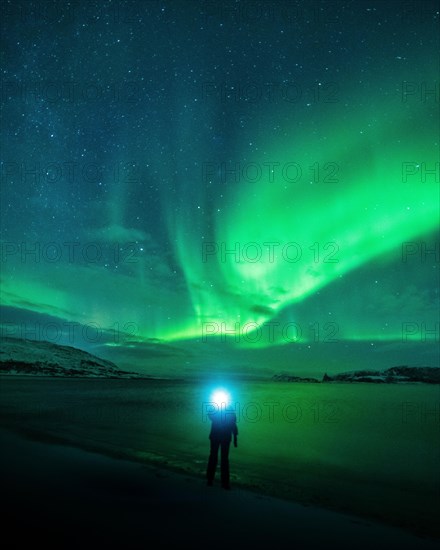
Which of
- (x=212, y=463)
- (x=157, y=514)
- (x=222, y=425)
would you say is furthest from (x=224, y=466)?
(x=157, y=514)

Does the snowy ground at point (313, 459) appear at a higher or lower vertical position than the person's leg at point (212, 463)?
lower

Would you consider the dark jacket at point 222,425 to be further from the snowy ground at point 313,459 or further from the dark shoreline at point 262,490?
the snowy ground at point 313,459

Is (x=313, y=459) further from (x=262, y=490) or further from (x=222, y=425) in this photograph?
(x=222, y=425)

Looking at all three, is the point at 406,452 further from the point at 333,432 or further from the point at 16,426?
the point at 16,426

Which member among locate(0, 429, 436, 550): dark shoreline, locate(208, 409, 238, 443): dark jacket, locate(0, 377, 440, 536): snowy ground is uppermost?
locate(208, 409, 238, 443): dark jacket

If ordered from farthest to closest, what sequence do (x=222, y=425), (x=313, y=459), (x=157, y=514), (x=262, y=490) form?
(x=313, y=459) < (x=262, y=490) < (x=222, y=425) < (x=157, y=514)

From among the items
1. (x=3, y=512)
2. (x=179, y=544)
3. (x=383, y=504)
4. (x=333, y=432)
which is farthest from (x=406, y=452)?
(x=3, y=512)

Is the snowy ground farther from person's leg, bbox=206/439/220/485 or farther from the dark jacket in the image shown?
the dark jacket

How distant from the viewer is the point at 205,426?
33.0 meters

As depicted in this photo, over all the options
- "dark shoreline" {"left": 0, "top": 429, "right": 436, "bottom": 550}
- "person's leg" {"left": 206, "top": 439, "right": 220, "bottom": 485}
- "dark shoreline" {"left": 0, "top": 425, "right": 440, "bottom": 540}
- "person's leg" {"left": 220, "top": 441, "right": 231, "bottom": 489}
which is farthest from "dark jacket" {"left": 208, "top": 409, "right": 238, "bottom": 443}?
"dark shoreline" {"left": 0, "top": 425, "right": 440, "bottom": 540}

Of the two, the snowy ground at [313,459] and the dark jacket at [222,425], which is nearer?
the dark jacket at [222,425]

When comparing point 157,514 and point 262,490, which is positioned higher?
point 157,514

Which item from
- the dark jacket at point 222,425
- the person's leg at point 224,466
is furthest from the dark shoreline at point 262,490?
the dark jacket at point 222,425

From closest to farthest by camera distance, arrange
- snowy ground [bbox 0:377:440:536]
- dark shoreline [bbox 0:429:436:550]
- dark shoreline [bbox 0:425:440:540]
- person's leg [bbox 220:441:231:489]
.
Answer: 1. dark shoreline [bbox 0:429:436:550]
2. dark shoreline [bbox 0:425:440:540]
3. person's leg [bbox 220:441:231:489]
4. snowy ground [bbox 0:377:440:536]
